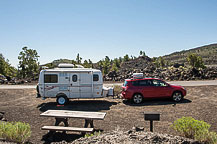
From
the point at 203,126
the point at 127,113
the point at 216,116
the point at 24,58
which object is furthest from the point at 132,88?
the point at 24,58

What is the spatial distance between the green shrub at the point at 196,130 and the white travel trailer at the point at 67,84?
7075mm

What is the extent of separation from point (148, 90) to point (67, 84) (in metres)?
5.45

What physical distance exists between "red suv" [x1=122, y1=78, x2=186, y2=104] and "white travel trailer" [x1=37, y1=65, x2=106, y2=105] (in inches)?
80.1

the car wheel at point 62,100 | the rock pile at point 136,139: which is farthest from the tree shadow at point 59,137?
the car wheel at point 62,100

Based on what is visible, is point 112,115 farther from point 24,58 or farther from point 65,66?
point 24,58

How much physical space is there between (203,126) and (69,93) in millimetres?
8535

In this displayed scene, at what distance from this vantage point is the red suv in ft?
37.9

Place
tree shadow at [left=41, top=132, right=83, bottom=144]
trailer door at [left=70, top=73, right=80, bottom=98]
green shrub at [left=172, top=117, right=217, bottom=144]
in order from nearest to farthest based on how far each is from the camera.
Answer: green shrub at [left=172, top=117, right=217, bottom=144]
tree shadow at [left=41, top=132, right=83, bottom=144]
trailer door at [left=70, top=73, right=80, bottom=98]

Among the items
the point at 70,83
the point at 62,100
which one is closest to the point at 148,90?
the point at 70,83

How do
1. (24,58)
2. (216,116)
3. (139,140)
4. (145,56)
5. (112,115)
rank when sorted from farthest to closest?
(145,56) → (24,58) → (112,115) → (216,116) → (139,140)

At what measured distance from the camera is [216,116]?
26.7 ft

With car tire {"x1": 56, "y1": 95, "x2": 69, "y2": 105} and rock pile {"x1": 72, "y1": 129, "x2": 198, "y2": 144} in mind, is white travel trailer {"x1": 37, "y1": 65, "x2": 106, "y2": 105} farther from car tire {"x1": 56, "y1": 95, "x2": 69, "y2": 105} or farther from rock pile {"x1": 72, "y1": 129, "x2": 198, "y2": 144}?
rock pile {"x1": 72, "y1": 129, "x2": 198, "y2": 144}

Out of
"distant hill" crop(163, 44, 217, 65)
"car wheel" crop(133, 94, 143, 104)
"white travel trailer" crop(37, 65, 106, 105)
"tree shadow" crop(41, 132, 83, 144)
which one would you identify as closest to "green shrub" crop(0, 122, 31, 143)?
"tree shadow" crop(41, 132, 83, 144)

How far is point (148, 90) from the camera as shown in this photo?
38.1 ft
